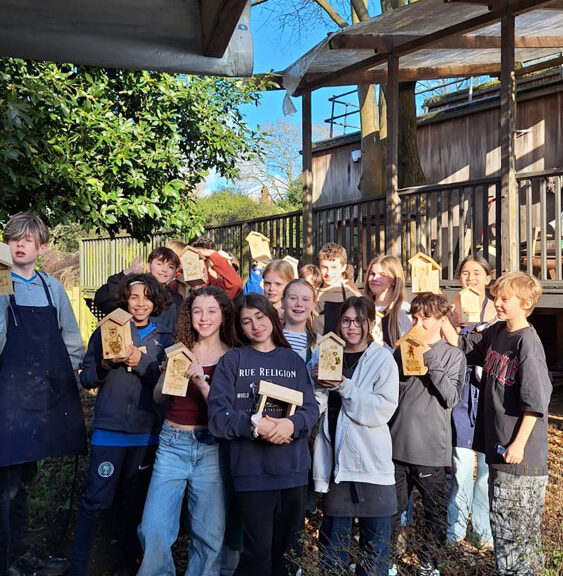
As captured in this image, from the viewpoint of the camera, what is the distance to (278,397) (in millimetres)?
3156

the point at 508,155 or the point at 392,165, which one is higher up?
the point at 392,165

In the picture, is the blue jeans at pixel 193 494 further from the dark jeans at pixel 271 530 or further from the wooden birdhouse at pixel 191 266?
the wooden birdhouse at pixel 191 266

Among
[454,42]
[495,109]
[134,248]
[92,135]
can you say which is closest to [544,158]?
[495,109]

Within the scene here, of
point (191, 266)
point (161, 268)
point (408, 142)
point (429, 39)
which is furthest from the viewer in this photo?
point (408, 142)

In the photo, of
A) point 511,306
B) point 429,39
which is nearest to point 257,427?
point 511,306

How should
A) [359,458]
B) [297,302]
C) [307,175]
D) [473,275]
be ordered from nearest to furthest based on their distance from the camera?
1. [359,458]
2. [297,302]
3. [473,275]
4. [307,175]

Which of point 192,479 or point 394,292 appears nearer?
point 192,479

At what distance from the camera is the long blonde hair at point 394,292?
448 cm

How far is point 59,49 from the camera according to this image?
292cm

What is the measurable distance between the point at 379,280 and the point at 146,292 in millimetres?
1638

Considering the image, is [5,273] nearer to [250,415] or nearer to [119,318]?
[119,318]

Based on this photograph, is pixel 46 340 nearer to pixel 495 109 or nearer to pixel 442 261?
pixel 442 261

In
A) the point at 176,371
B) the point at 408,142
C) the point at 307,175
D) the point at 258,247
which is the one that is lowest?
the point at 176,371

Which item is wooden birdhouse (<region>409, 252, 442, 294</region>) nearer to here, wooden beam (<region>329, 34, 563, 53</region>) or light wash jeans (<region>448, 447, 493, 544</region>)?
light wash jeans (<region>448, 447, 493, 544</region>)
